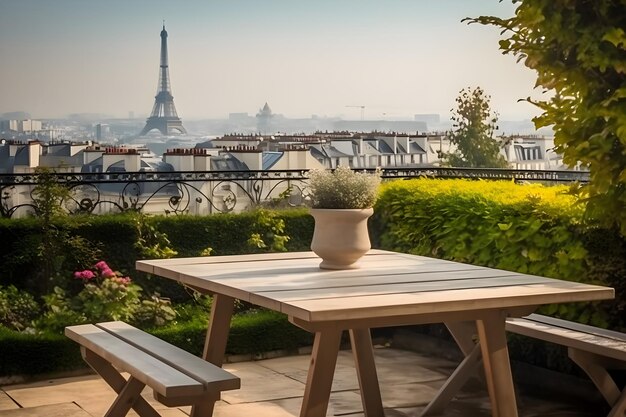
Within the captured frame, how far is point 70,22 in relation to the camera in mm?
14430

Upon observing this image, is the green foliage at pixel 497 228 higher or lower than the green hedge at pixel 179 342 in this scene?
higher

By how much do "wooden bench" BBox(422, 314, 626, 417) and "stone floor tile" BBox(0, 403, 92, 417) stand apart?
1834 millimetres

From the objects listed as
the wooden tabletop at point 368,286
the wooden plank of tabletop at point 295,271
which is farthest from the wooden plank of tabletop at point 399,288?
the wooden plank of tabletop at point 295,271

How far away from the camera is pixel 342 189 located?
465cm

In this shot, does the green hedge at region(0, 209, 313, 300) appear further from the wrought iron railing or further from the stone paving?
the stone paving

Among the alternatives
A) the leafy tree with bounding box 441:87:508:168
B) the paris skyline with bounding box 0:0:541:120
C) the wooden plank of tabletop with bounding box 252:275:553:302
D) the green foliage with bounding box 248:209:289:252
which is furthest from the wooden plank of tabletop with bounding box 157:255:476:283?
the leafy tree with bounding box 441:87:508:168

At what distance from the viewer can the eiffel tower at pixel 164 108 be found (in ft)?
46.9

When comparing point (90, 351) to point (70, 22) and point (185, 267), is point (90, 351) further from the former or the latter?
point (70, 22)

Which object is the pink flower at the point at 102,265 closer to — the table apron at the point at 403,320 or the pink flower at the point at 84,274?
the pink flower at the point at 84,274

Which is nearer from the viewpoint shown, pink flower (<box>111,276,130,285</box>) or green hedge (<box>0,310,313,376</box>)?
green hedge (<box>0,310,313,376</box>)

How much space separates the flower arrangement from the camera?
183 inches

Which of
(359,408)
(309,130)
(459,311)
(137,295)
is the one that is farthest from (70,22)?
(459,311)

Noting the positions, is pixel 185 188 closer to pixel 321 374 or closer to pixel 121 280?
pixel 121 280

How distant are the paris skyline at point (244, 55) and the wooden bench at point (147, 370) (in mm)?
9433
